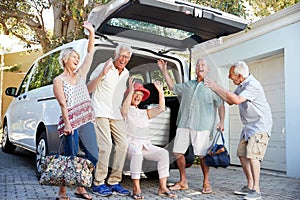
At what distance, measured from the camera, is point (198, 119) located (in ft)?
14.6

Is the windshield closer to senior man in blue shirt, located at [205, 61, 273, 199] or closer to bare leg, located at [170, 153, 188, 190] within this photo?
senior man in blue shirt, located at [205, 61, 273, 199]

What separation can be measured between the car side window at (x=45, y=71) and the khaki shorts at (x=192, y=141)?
165cm

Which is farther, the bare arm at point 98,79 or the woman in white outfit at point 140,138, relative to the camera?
the woman in white outfit at point 140,138

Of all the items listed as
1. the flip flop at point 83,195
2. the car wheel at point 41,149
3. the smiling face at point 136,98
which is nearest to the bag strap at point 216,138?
the smiling face at point 136,98

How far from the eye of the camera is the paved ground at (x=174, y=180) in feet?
13.5

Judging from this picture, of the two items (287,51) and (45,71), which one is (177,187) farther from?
(287,51)

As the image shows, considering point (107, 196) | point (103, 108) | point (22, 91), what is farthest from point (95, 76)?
point (22, 91)

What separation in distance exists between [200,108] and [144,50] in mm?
1022

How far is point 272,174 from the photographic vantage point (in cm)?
659

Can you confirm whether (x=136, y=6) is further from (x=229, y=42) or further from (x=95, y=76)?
(x=229, y=42)

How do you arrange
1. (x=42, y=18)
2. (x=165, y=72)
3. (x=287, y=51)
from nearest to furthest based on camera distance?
(x=165, y=72) < (x=287, y=51) < (x=42, y=18)

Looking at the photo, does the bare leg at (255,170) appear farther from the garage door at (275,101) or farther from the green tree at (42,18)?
the green tree at (42,18)

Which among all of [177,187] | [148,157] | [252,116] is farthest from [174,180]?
[252,116]

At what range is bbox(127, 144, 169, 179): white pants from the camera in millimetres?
4090
